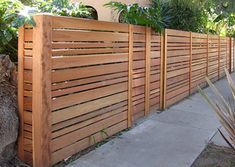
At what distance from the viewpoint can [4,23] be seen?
3893 millimetres

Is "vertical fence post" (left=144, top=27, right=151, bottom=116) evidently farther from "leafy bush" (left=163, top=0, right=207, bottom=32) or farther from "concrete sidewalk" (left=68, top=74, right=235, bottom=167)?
"leafy bush" (left=163, top=0, right=207, bottom=32)

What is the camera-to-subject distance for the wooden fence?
3689mm

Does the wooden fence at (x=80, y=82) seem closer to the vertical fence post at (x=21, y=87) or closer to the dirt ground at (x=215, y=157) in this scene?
the vertical fence post at (x=21, y=87)

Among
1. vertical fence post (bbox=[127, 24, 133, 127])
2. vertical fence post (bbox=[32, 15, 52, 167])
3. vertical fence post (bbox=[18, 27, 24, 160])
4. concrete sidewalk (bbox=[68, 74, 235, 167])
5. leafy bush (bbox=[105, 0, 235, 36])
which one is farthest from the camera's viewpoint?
leafy bush (bbox=[105, 0, 235, 36])

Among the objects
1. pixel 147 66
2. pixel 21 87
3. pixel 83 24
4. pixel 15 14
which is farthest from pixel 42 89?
pixel 147 66

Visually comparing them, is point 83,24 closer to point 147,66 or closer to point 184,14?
point 147,66

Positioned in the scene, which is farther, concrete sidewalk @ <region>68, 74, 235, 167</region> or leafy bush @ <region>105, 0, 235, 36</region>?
leafy bush @ <region>105, 0, 235, 36</region>

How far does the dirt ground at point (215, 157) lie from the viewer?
4195mm

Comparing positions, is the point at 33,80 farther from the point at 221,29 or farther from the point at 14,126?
the point at 221,29

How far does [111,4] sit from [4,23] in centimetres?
253

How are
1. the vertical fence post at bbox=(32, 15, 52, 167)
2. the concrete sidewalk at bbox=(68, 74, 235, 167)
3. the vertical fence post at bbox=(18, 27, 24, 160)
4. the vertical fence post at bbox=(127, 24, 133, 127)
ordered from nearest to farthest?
the vertical fence post at bbox=(32, 15, 52, 167) < the vertical fence post at bbox=(18, 27, 24, 160) < the concrete sidewalk at bbox=(68, 74, 235, 167) < the vertical fence post at bbox=(127, 24, 133, 127)

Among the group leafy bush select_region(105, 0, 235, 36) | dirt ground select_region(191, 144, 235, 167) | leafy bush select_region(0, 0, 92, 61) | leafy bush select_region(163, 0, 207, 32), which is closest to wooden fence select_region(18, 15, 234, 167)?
leafy bush select_region(0, 0, 92, 61)

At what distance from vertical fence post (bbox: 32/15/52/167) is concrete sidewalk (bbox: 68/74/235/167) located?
1.58ft

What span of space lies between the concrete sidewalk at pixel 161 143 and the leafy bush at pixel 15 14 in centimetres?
169
